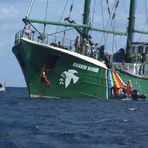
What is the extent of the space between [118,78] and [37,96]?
21.5 ft

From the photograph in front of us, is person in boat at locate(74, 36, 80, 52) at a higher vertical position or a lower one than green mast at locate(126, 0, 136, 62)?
lower

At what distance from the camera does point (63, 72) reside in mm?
55250

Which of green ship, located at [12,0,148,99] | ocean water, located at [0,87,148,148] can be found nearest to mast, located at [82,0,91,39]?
green ship, located at [12,0,148,99]

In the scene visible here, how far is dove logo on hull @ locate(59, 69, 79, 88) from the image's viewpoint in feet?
181

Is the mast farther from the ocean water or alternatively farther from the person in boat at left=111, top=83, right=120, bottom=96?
the ocean water

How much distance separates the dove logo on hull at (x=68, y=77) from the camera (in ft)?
181

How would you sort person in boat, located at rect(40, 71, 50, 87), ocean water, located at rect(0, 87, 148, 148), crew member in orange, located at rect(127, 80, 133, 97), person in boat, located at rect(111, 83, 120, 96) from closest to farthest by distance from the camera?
ocean water, located at rect(0, 87, 148, 148) < person in boat, located at rect(40, 71, 50, 87) < person in boat, located at rect(111, 83, 120, 96) < crew member in orange, located at rect(127, 80, 133, 97)

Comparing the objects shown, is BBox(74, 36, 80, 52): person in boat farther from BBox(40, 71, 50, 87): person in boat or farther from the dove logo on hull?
BBox(40, 71, 50, 87): person in boat

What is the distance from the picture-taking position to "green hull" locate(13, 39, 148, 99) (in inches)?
2173

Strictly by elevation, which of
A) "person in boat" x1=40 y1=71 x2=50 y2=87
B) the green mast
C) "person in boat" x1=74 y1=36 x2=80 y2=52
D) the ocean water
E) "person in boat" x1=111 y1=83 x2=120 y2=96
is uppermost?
the green mast

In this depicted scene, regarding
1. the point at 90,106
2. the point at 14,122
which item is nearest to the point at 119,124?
the point at 14,122

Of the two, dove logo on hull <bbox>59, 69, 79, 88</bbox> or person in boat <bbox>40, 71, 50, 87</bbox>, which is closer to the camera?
dove logo on hull <bbox>59, 69, 79, 88</bbox>

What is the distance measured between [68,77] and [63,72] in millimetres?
620

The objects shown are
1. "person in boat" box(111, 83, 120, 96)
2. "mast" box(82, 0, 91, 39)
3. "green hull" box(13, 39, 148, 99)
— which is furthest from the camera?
"mast" box(82, 0, 91, 39)
